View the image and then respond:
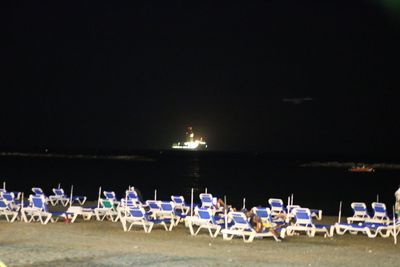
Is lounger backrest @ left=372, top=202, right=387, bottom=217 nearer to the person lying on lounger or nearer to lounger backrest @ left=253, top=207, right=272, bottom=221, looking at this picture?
lounger backrest @ left=253, top=207, right=272, bottom=221

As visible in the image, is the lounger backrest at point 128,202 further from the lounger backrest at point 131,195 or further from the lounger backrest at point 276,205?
the lounger backrest at point 276,205

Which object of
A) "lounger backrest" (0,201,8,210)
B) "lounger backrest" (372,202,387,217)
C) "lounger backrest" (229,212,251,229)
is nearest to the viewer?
"lounger backrest" (229,212,251,229)

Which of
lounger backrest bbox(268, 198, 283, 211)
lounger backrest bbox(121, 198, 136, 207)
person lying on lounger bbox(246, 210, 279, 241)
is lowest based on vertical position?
person lying on lounger bbox(246, 210, 279, 241)

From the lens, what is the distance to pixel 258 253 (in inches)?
572

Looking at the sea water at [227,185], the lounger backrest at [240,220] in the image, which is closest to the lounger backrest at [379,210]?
the lounger backrest at [240,220]

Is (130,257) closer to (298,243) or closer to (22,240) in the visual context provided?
(22,240)

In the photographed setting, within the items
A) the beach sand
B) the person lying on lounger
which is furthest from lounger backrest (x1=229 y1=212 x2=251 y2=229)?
the beach sand

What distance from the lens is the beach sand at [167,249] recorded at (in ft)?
42.3

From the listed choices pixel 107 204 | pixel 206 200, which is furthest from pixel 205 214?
pixel 206 200

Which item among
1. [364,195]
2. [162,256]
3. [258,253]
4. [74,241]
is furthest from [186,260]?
[364,195]

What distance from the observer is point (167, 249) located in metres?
14.8

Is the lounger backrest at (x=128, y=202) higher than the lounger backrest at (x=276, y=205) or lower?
lower

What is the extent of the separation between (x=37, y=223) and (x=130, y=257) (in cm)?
725

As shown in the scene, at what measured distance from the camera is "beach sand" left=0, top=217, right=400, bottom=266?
12.9 meters
